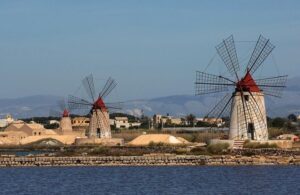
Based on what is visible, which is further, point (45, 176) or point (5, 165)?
point (5, 165)

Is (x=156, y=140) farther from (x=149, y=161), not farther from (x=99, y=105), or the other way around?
(x=149, y=161)

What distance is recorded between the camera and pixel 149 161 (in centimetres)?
4922

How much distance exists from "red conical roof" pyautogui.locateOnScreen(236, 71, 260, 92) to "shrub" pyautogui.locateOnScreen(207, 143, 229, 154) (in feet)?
12.5

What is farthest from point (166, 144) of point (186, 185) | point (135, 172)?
point (186, 185)

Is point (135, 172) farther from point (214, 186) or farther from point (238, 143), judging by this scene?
point (238, 143)

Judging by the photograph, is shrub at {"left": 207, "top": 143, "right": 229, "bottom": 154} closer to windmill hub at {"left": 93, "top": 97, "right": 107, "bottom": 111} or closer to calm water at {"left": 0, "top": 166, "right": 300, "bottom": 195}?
calm water at {"left": 0, "top": 166, "right": 300, "bottom": 195}

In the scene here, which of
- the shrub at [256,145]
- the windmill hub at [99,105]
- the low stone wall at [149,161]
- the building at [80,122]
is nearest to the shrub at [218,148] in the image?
the shrub at [256,145]

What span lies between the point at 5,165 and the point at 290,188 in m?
22.0

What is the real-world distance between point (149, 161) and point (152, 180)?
38.0 ft

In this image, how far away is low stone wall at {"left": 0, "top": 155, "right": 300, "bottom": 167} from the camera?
4822cm

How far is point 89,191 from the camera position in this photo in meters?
32.9

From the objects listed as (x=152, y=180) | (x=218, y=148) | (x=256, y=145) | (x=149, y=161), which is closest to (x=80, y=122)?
(x=218, y=148)

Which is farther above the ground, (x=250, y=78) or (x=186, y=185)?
(x=250, y=78)

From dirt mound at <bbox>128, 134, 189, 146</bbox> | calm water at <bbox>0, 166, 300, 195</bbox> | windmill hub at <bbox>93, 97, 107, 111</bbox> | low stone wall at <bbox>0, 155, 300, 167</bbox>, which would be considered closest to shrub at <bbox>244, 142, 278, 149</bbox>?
low stone wall at <bbox>0, 155, 300, 167</bbox>
